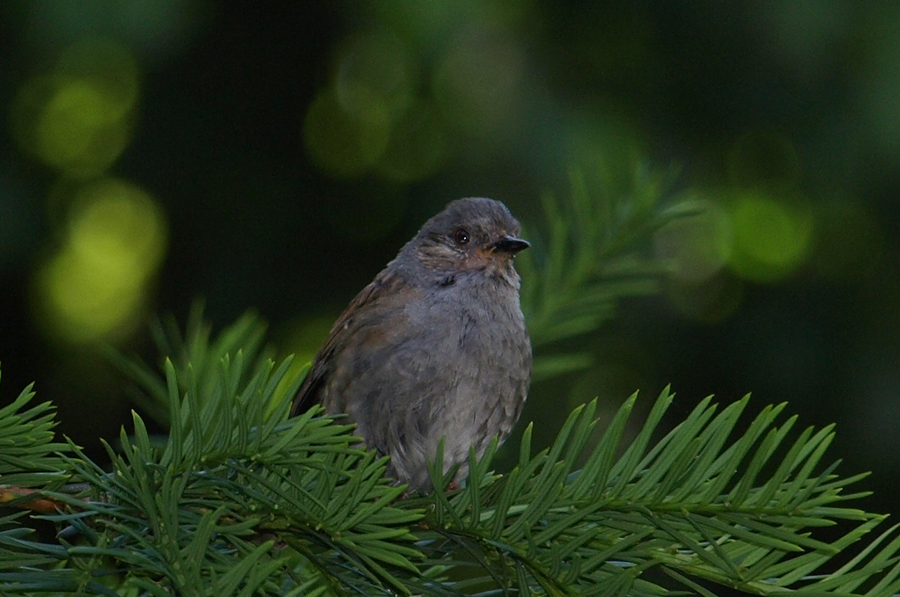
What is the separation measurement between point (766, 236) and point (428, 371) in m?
2.37

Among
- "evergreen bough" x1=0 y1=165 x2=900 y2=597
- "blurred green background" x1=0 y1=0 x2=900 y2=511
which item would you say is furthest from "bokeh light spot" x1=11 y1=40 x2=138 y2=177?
"evergreen bough" x1=0 y1=165 x2=900 y2=597

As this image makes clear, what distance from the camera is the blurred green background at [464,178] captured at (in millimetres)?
3861

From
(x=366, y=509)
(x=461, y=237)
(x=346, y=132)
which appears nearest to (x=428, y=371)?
(x=461, y=237)

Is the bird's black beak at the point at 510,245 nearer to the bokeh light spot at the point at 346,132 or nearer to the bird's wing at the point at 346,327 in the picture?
the bird's wing at the point at 346,327

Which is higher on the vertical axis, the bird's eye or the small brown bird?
the bird's eye

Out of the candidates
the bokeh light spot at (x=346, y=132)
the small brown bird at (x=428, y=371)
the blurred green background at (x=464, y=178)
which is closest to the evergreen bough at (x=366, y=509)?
the small brown bird at (x=428, y=371)

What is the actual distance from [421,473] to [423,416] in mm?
173

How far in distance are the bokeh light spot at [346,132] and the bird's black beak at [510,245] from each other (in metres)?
1.63

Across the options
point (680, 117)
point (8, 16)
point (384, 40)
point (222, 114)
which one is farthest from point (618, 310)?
point (8, 16)

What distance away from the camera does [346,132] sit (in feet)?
14.8

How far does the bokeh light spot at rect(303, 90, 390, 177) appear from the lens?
4469mm

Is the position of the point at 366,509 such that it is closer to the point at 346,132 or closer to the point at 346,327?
the point at 346,327

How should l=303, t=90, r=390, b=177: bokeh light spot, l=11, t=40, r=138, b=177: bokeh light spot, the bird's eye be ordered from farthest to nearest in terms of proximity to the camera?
1. l=303, t=90, r=390, b=177: bokeh light spot
2. l=11, t=40, r=138, b=177: bokeh light spot
3. the bird's eye

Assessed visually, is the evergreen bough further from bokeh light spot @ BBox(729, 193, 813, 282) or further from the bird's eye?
bokeh light spot @ BBox(729, 193, 813, 282)
